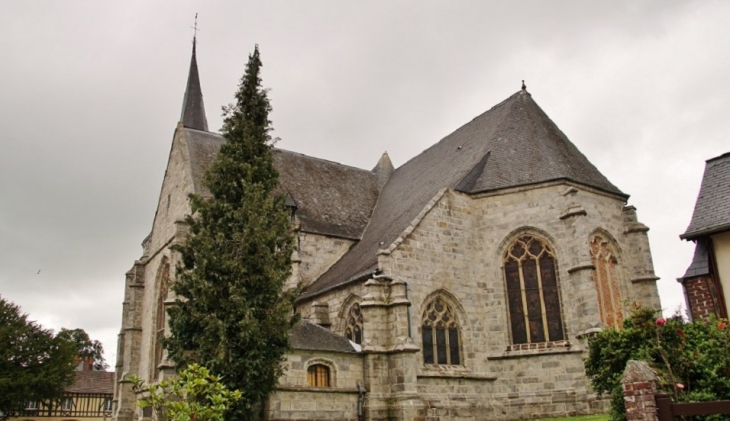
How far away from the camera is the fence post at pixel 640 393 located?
715 centimetres

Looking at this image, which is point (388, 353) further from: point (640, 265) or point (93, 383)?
point (93, 383)

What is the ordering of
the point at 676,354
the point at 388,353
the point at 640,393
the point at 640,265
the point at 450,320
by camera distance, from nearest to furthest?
the point at 640,393
the point at 676,354
the point at 388,353
the point at 450,320
the point at 640,265

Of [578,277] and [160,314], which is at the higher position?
[160,314]

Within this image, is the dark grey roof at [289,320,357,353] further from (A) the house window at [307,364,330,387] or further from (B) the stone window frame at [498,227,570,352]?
(B) the stone window frame at [498,227,570,352]

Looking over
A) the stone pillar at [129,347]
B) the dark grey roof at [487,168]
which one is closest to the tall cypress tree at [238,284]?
the dark grey roof at [487,168]

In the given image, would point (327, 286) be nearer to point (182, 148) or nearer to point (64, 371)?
point (182, 148)

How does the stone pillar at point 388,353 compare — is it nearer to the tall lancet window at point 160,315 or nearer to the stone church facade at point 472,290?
the stone church facade at point 472,290

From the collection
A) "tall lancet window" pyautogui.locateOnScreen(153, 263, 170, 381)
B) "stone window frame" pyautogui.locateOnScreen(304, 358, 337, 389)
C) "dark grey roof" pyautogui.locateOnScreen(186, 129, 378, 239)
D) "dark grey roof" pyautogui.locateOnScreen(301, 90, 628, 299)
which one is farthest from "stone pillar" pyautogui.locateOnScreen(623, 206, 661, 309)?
"tall lancet window" pyautogui.locateOnScreen(153, 263, 170, 381)

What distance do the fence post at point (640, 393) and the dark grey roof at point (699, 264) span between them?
24.1 ft

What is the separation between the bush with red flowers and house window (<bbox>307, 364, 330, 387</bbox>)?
7.45 m

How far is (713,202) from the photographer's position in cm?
1432

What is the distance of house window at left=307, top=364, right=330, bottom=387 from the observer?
54.4ft

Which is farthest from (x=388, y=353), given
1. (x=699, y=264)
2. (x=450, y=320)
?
(x=699, y=264)

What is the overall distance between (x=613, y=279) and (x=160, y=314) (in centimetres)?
1615
